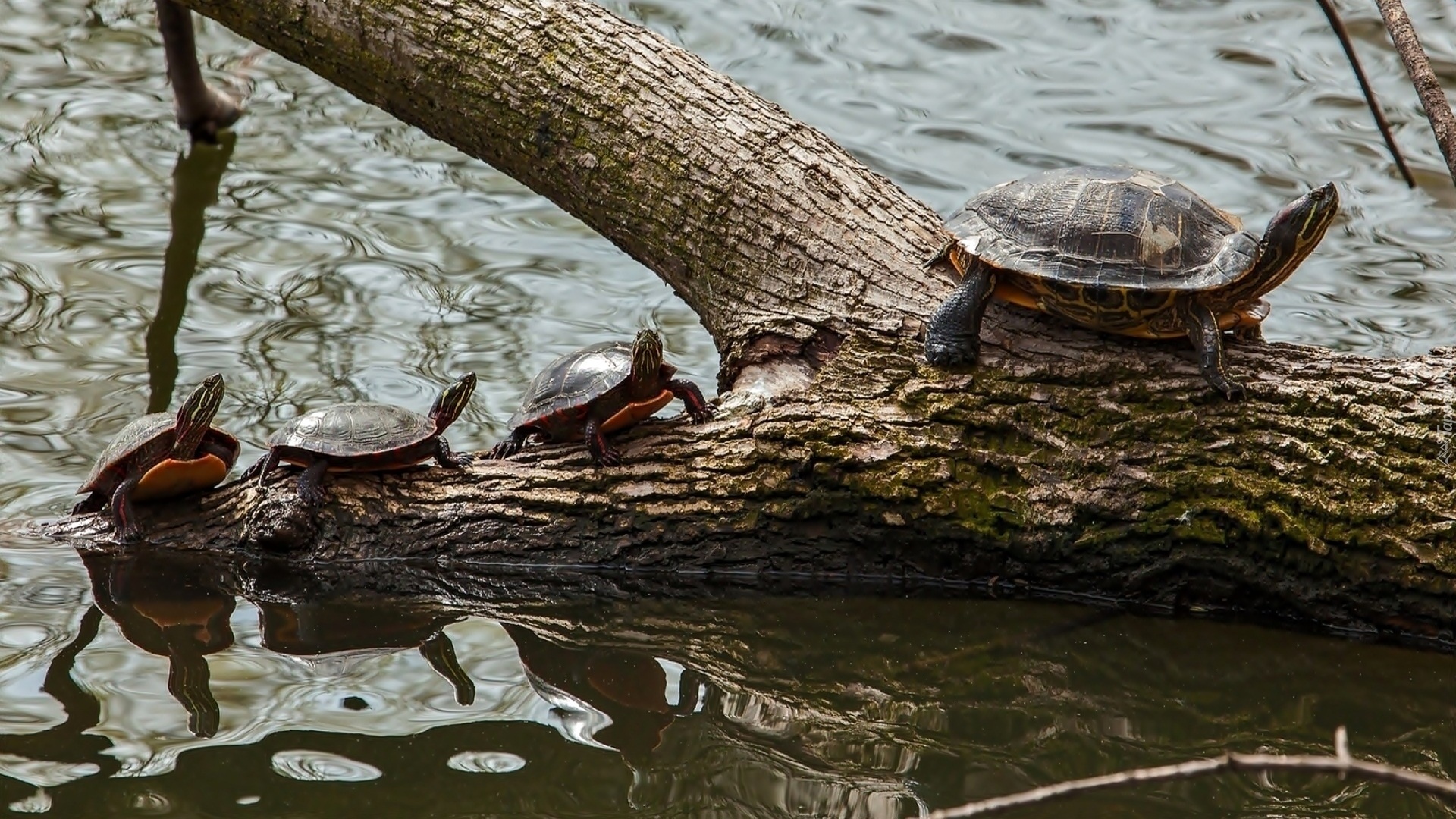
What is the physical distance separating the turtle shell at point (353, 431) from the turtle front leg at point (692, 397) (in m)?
0.78

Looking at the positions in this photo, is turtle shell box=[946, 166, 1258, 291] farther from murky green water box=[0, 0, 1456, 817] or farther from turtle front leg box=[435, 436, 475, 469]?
turtle front leg box=[435, 436, 475, 469]

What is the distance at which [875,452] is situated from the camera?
13.8 ft

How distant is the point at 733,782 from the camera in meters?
3.46

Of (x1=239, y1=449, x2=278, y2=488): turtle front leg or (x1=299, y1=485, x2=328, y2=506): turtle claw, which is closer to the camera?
(x1=299, y1=485, x2=328, y2=506): turtle claw

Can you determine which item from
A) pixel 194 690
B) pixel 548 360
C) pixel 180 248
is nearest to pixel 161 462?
pixel 194 690

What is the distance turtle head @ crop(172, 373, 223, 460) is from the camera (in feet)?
14.2

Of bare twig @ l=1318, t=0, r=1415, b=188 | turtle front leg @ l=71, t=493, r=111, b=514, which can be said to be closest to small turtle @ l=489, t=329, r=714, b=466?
turtle front leg @ l=71, t=493, r=111, b=514

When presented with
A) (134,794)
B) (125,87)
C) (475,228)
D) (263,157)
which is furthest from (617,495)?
(125,87)

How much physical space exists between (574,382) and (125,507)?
145 centimetres

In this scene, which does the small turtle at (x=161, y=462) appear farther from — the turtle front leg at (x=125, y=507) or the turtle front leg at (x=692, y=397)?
the turtle front leg at (x=692, y=397)

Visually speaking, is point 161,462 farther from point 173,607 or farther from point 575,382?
point 575,382

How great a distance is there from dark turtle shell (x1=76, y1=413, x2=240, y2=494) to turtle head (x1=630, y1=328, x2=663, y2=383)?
1.37 meters

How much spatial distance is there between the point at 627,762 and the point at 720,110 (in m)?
2.39

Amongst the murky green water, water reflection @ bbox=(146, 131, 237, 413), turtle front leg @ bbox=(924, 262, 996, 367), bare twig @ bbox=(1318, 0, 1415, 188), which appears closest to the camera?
bare twig @ bbox=(1318, 0, 1415, 188)
